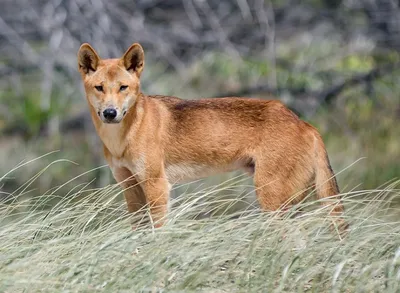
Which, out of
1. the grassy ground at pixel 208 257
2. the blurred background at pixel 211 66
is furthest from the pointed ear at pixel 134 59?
the blurred background at pixel 211 66

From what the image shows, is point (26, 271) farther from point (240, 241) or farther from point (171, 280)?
point (240, 241)

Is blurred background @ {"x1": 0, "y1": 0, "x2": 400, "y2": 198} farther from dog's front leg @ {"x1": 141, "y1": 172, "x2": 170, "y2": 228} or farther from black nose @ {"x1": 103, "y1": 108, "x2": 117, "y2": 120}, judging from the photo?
Result: black nose @ {"x1": 103, "y1": 108, "x2": 117, "y2": 120}

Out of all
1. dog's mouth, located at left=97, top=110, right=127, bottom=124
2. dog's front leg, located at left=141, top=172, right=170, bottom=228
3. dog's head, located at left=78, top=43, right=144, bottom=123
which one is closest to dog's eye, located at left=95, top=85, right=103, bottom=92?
dog's head, located at left=78, top=43, right=144, bottom=123

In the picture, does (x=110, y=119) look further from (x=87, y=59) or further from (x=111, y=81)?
(x=87, y=59)

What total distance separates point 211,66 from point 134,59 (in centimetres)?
690

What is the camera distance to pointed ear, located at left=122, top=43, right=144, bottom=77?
689cm

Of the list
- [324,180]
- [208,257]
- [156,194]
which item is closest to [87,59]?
[156,194]

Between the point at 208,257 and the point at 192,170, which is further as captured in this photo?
the point at 192,170

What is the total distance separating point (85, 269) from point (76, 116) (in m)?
8.25

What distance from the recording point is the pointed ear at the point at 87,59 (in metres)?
6.83

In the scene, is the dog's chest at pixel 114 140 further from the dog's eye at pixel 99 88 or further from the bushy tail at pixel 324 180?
the bushy tail at pixel 324 180

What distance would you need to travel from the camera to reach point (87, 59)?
6.88 metres

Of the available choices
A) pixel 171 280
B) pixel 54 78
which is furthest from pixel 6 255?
pixel 54 78

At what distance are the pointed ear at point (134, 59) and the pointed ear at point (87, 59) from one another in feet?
0.60
